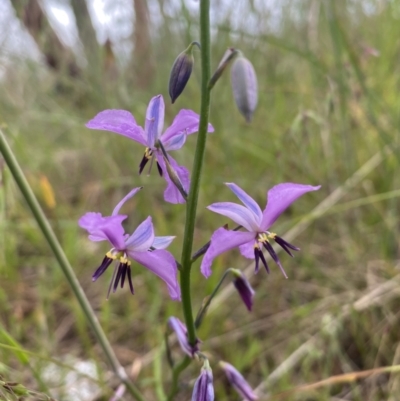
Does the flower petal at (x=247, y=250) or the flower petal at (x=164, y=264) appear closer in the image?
the flower petal at (x=164, y=264)

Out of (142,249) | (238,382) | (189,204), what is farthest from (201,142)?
(238,382)

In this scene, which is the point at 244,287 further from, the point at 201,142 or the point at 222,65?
the point at 222,65

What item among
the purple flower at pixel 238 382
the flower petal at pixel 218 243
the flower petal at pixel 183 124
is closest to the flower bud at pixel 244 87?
the flower petal at pixel 183 124

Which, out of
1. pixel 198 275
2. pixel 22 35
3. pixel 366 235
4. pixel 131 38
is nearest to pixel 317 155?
pixel 366 235

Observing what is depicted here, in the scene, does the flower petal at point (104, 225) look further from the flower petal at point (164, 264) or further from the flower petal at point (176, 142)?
the flower petal at point (176, 142)

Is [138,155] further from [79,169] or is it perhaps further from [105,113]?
[105,113]

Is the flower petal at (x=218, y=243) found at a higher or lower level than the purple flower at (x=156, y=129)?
lower
